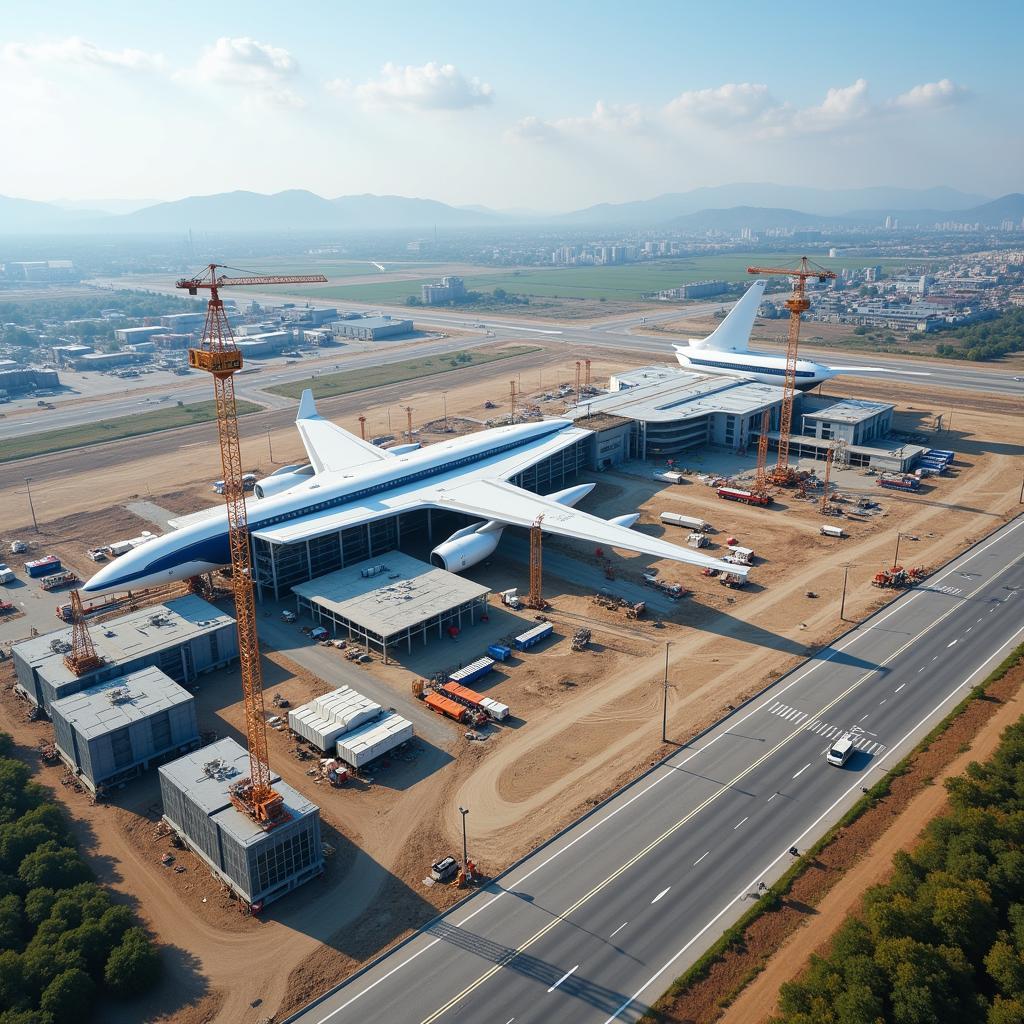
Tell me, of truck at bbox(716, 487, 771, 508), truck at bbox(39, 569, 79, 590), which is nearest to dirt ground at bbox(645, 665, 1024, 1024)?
truck at bbox(716, 487, 771, 508)

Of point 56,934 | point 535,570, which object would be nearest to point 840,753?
point 535,570

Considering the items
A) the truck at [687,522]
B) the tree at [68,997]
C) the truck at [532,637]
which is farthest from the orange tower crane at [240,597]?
the truck at [687,522]

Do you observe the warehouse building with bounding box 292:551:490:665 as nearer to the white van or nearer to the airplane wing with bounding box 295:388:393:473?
the airplane wing with bounding box 295:388:393:473

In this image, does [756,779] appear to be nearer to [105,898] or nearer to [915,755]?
[915,755]

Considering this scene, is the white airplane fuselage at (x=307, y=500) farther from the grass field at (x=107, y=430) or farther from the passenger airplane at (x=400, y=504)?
the grass field at (x=107, y=430)

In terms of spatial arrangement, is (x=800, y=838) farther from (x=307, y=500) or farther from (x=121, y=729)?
(x=307, y=500)
